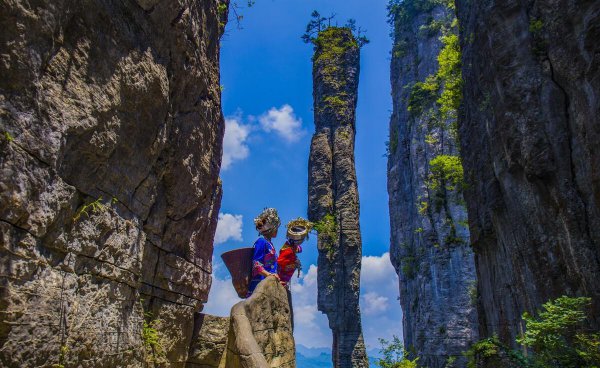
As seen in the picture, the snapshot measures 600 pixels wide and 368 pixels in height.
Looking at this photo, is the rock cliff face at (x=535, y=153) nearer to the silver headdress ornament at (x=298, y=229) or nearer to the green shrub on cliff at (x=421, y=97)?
the silver headdress ornament at (x=298, y=229)

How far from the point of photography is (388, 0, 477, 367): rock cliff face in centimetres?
2691

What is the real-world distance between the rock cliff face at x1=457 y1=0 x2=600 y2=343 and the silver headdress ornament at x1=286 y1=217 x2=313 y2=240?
4.94 metres

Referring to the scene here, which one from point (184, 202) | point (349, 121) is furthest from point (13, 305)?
point (349, 121)

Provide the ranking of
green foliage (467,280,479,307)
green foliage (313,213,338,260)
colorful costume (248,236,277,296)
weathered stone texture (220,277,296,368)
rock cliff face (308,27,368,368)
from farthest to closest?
green foliage (313,213,338,260), rock cliff face (308,27,368,368), green foliage (467,280,479,307), colorful costume (248,236,277,296), weathered stone texture (220,277,296,368)

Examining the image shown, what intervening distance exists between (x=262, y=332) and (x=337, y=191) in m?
24.2

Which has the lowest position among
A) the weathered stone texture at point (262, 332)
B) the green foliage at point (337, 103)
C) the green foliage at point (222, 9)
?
the weathered stone texture at point (262, 332)

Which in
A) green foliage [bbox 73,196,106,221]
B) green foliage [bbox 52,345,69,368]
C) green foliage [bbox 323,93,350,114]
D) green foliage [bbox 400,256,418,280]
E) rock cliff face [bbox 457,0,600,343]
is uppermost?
green foliage [bbox 323,93,350,114]

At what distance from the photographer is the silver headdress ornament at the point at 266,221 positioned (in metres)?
6.71

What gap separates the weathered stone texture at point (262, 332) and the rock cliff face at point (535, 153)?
5.37 m

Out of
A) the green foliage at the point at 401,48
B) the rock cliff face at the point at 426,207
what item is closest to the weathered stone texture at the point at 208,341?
the rock cliff face at the point at 426,207

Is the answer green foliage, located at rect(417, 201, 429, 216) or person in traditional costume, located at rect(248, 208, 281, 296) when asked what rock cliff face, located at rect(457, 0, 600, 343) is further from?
green foliage, located at rect(417, 201, 429, 216)

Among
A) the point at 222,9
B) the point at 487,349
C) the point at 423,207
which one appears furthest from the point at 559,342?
the point at 423,207

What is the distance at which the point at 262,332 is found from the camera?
4922 mm

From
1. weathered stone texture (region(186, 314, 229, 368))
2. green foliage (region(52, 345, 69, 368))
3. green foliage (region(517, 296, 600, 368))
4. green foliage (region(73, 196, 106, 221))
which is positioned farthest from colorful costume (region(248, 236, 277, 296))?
green foliage (region(517, 296, 600, 368))
